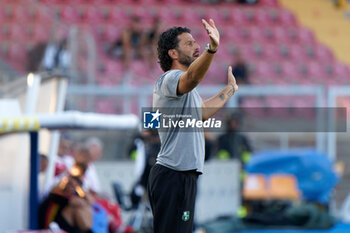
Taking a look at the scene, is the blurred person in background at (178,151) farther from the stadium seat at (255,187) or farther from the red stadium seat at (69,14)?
the red stadium seat at (69,14)

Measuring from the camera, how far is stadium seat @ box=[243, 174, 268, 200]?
463 inches

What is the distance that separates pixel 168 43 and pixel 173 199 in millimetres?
827

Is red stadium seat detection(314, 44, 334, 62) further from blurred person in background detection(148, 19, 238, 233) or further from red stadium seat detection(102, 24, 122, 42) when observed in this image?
blurred person in background detection(148, 19, 238, 233)

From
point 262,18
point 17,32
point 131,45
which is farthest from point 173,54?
point 262,18

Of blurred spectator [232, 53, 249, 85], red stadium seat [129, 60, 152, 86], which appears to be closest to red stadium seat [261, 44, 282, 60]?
blurred spectator [232, 53, 249, 85]

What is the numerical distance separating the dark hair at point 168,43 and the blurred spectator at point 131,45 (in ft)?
36.3

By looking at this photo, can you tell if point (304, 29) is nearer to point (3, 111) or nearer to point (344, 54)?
point (344, 54)

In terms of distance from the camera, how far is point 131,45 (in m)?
15.8

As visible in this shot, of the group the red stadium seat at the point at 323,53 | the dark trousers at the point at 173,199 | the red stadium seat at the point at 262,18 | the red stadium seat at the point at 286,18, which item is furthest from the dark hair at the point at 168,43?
the red stadium seat at the point at 286,18

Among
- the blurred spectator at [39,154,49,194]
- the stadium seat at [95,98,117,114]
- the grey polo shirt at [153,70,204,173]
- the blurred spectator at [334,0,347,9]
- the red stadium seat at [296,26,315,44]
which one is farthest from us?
the blurred spectator at [334,0,347,9]

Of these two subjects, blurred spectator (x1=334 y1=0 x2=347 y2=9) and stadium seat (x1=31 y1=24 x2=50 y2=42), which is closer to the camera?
stadium seat (x1=31 y1=24 x2=50 y2=42)

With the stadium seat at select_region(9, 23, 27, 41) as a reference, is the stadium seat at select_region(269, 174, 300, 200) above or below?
below

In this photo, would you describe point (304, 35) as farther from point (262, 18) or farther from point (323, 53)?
point (262, 18)

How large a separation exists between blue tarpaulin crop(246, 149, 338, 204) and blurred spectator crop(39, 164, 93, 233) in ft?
15.4
